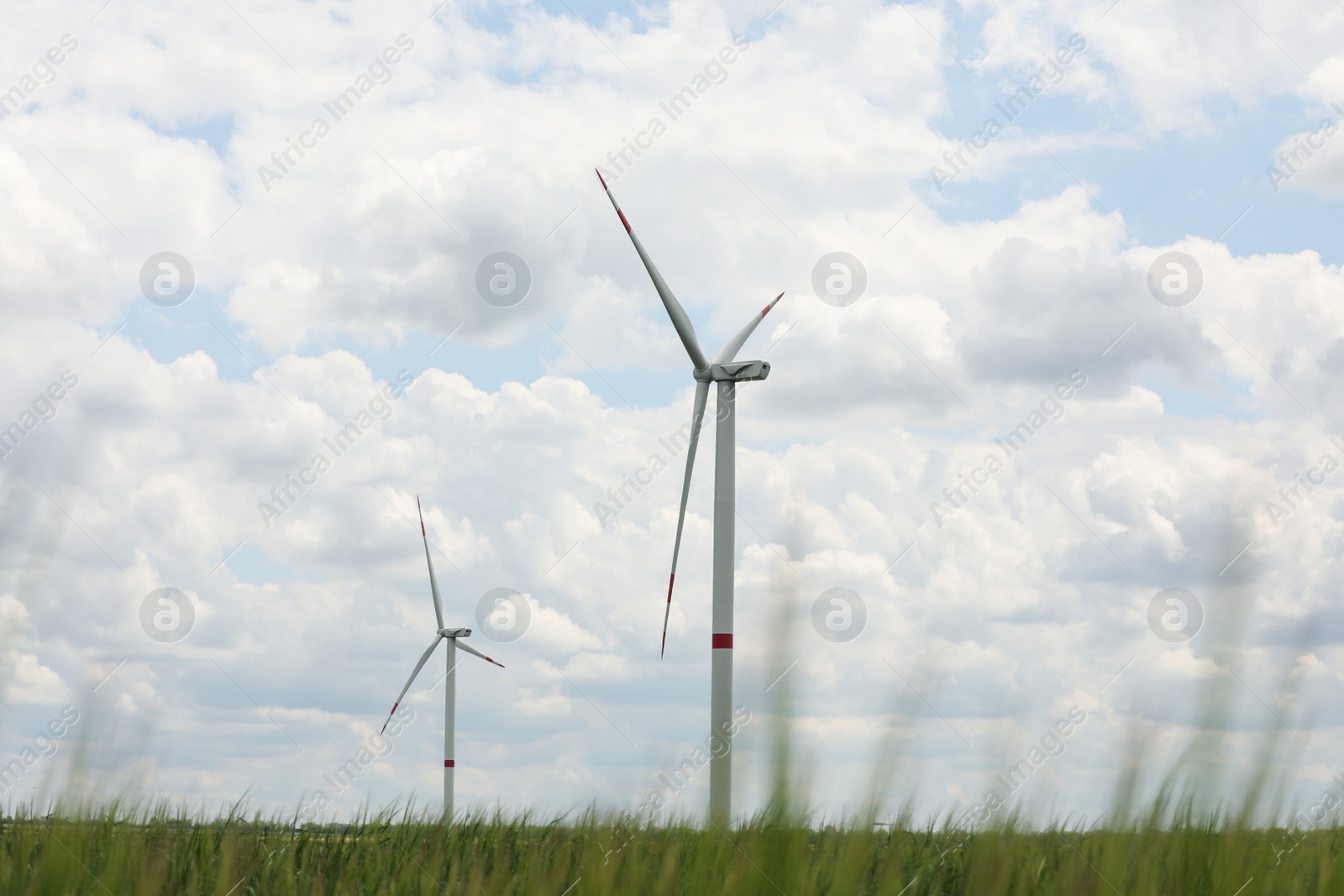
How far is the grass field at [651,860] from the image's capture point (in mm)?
7695

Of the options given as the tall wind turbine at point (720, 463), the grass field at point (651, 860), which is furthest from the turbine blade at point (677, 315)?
the grass field at point (651, 860)

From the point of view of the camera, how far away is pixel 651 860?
11234 mm

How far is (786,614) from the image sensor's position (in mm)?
4609

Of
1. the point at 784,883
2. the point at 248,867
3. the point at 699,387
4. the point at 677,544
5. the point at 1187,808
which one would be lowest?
the point at 248,867

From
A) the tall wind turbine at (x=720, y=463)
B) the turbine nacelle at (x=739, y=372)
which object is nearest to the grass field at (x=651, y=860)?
the tall wind turbine at (x=720, y=463)

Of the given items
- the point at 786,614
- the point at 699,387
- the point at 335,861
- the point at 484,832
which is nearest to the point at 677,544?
the point at 699,387

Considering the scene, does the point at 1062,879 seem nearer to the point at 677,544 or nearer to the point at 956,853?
the point at 956,853

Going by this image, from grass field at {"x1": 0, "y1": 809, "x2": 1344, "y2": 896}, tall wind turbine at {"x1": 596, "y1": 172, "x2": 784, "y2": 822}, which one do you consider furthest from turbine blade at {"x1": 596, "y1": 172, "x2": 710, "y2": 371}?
grass field at {"x1": 0, "y1": 809, "x2": 1344, "y2": 896}

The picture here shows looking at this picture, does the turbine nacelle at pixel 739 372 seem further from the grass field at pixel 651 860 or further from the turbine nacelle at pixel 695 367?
the grass field at pixel 651 860

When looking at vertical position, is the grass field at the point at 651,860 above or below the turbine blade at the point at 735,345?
below

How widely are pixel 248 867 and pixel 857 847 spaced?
27.4 feet

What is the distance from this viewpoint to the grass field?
7.70 metres

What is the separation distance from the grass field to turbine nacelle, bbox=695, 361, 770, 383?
23030mm

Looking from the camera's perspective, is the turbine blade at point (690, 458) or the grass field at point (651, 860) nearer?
Answer: the grass field at point (651, 860)
